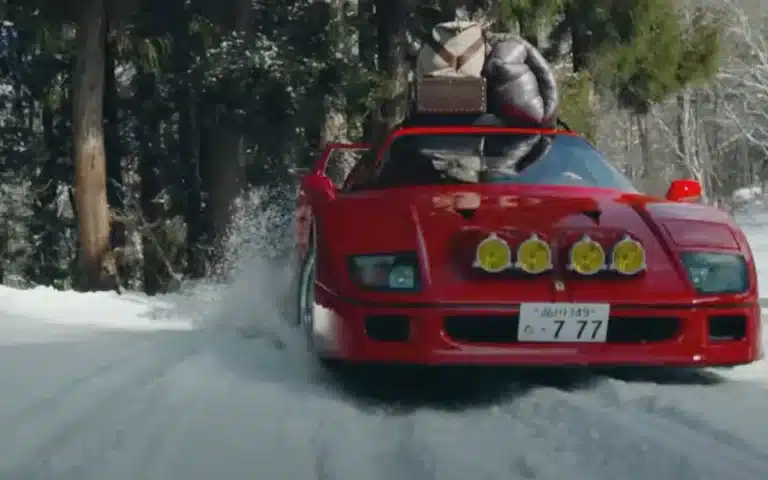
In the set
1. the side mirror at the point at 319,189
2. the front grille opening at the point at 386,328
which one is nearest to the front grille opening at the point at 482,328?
the front grille opening at the point at 386,328

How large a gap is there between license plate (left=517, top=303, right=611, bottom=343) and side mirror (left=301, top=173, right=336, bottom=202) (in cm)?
129

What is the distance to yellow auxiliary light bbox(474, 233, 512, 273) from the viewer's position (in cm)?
407

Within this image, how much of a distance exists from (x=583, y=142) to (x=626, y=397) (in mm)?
2024

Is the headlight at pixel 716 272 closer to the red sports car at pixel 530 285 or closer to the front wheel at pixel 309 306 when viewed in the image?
the red sports car at pixel 530 285

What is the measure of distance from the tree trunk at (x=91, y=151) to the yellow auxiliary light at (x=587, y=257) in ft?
33.3

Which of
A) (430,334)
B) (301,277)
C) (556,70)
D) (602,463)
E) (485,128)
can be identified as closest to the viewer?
(602,463)

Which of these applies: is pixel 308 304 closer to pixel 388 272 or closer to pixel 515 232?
pixel 388 272

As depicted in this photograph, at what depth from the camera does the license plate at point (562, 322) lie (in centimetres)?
399

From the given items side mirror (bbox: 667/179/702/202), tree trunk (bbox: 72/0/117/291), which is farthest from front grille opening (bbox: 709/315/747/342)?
tree trunk (bbox: 72/0/117/291)

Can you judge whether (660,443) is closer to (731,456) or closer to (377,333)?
(731,456)

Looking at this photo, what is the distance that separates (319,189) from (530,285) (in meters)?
1.46

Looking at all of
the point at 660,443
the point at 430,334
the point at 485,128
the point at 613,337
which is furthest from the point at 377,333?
the point at 485,128

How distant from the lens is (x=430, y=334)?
4008 millimetres

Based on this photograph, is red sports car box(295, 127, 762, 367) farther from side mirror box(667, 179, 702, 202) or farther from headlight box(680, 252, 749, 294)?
side mirror box(667, 179, 702, 202)
